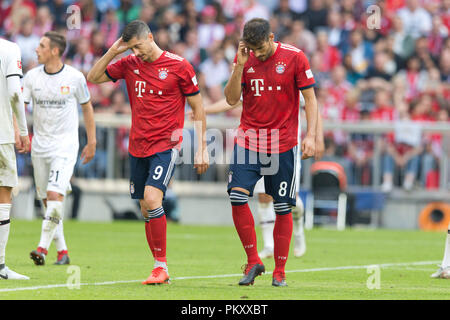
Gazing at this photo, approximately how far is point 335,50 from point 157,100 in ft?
45.0

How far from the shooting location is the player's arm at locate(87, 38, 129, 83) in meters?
8.69

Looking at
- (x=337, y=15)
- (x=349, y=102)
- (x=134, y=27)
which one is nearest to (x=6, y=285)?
(x=134, y=27)

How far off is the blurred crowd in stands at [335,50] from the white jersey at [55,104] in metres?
8.75

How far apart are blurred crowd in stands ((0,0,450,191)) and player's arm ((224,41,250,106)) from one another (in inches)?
414

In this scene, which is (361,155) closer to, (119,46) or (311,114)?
(311,114)

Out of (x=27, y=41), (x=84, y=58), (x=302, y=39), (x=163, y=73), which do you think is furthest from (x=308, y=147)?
(x=27, y=41)

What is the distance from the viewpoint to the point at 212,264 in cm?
1141

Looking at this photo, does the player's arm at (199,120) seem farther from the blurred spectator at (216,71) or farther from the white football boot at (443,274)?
the blurred spectator at (216,71)

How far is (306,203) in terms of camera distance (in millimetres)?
19375

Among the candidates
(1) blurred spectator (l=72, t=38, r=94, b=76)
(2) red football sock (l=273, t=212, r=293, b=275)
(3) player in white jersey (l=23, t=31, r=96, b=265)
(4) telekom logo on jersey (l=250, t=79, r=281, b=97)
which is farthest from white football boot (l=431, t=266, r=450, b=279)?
(1) blurred spectator (l=72, t=38, r=94, b=76)

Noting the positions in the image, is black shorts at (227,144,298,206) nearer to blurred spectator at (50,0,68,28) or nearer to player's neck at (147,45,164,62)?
player's neck at (147,45,164,62)

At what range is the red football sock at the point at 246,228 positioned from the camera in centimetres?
885
